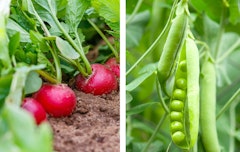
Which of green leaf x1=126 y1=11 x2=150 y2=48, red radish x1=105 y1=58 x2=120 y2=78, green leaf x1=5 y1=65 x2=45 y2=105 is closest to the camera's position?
green leaf x1=5 y1=65 x2=45 y2=105

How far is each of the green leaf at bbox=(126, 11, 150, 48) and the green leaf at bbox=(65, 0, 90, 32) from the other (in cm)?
33

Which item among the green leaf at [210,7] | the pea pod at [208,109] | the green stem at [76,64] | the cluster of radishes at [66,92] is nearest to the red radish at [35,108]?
the cluster of radishes at [66,92]

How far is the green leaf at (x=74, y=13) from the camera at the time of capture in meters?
0.78

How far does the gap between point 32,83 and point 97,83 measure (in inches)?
5.6

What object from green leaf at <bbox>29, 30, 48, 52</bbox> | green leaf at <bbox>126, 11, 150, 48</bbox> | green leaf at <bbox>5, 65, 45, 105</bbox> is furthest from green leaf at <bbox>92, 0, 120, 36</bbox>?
green leaf at <bbox>126, 11, 150, 48</bbox>

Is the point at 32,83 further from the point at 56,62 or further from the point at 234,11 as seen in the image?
the point at 234,11

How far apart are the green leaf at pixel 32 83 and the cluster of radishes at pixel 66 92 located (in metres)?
0.01

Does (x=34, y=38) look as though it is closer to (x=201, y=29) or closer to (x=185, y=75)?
(x=185, y=75)

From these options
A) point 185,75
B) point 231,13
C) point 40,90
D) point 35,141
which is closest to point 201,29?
point 231,13

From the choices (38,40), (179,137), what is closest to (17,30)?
(38,40)

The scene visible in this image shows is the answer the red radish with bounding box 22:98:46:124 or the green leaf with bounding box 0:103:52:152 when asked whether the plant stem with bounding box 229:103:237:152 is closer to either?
the red radish with bounding box 22:98:46:124

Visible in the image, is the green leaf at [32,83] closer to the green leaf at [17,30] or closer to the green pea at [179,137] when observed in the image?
the green leaf at [17,30]

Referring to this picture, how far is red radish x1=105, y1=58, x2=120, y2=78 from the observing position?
80 cm

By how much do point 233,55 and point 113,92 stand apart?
534mm
